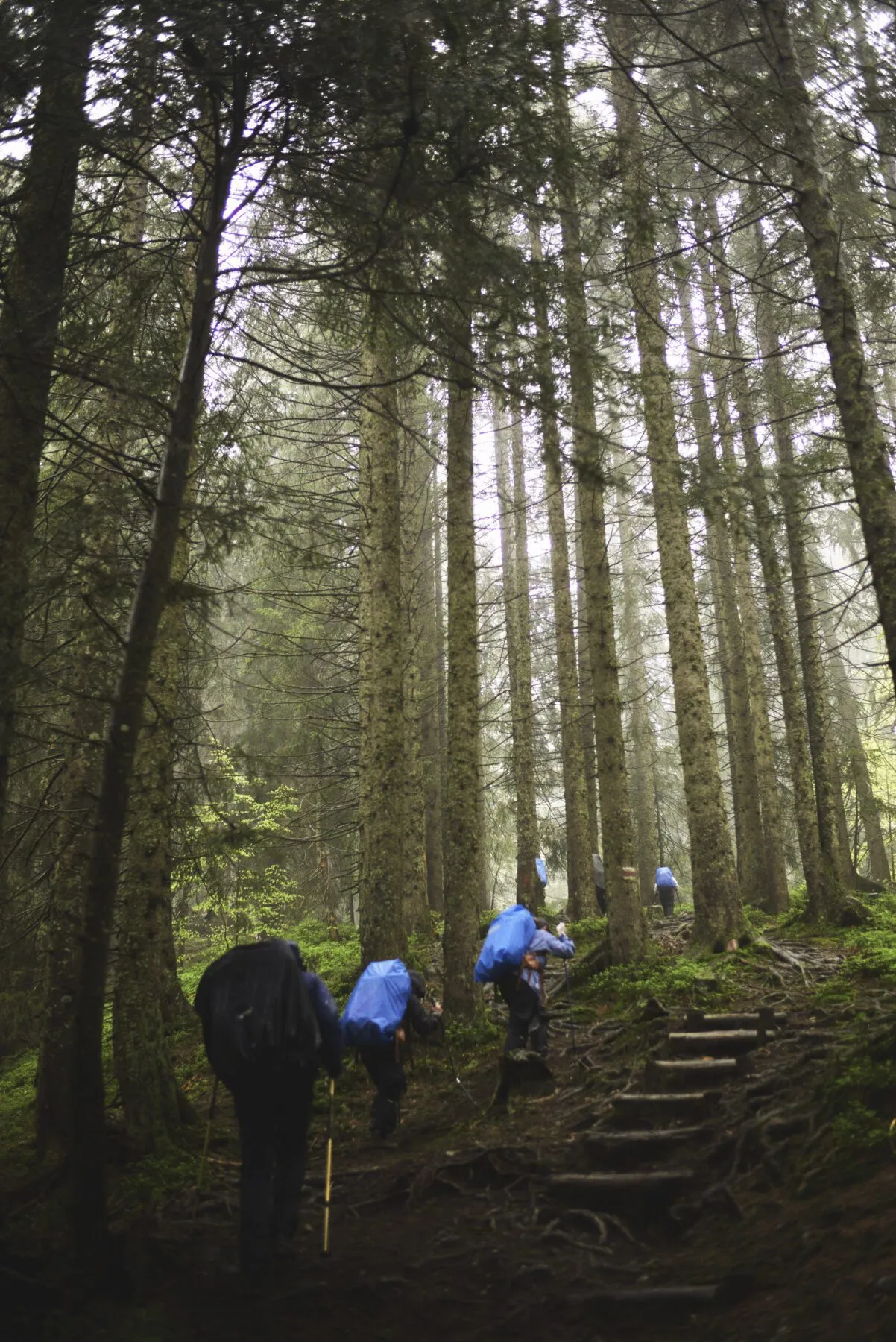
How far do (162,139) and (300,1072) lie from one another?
17.7ft

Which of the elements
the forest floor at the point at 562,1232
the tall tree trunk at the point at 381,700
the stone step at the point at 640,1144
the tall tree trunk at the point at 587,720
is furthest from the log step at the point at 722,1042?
the tall tree trunk at the point at 587,720

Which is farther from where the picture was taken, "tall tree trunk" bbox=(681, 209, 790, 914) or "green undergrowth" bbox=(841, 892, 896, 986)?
"tall tree trunk" bbox=(681, 209, 790, 914)

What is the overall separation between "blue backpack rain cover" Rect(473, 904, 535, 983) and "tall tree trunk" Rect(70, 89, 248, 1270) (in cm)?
465

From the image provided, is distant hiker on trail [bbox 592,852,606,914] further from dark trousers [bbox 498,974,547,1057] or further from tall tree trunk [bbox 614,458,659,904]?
dark trousers [bbox 498,974,547,1057]

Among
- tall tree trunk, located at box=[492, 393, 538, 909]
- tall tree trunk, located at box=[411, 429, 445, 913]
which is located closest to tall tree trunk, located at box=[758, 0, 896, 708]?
tall tree trunk, located at box=[492, 393, 538, 909]

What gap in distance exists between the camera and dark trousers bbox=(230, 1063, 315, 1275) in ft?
16.0

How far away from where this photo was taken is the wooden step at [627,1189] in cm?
517

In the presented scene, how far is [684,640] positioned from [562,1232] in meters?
8.08

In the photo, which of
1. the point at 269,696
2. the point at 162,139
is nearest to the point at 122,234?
the point at 162,139

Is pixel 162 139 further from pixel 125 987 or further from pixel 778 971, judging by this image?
pixel 778 971

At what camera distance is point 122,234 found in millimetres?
9102

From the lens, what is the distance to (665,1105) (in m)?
6.25

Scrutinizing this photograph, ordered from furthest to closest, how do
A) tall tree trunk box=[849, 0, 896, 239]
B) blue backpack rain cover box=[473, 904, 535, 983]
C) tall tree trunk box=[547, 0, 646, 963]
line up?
tall tree trunk box=[547, 0, 646, 963] < blue backpack rain cover box=[473, 904, 535, 983] < tall tree trunk box=[849, 0, 896, 239]

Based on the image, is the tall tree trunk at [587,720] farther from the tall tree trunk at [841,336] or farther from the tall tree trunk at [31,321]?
the tall tree trunk at [31,321]
